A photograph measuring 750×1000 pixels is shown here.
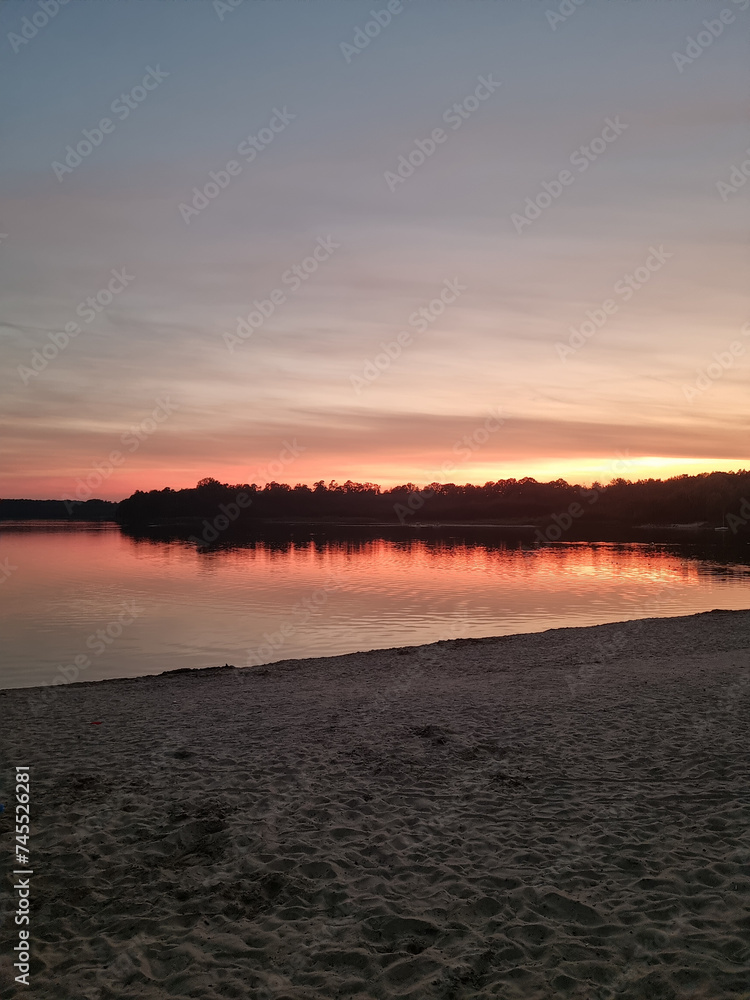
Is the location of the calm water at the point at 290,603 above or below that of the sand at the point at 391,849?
below

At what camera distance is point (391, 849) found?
775 centimetres

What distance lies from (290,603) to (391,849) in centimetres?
3213

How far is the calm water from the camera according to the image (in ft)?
85.7

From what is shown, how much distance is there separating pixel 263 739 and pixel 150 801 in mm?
3302

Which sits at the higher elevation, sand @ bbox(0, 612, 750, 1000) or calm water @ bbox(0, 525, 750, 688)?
sand @ bbox(0, 612, 750, 1000)

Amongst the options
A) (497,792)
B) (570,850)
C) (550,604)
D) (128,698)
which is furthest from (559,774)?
(550,604)

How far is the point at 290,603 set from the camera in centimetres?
3941

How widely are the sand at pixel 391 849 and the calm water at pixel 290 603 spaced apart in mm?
11356

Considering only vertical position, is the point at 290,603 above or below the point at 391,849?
below

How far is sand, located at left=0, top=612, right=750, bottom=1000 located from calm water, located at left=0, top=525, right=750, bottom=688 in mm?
11356

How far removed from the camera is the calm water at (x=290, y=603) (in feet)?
85.7

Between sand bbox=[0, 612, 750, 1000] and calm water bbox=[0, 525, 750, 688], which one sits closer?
sand bbox=[0, 612, 750, 1000]

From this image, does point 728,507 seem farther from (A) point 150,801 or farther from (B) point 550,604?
(A) point 150,801

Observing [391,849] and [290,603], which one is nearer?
[391,849]
